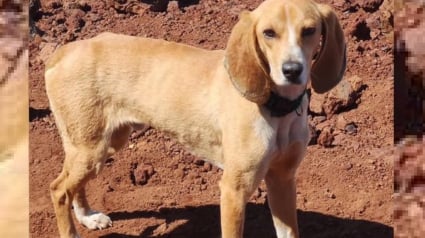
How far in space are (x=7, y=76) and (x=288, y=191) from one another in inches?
93.4

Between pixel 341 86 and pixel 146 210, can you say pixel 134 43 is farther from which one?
pixel 341 86

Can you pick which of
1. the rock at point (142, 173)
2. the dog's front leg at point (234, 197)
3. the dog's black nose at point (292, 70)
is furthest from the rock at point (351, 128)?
the dog's black nose at point (292, 70)

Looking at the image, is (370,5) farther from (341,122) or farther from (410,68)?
(410,68)

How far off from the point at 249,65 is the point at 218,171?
235 cm

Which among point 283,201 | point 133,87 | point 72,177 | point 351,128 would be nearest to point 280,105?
point 283,201

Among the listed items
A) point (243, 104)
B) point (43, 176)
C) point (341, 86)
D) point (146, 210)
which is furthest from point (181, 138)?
point (341, 86)

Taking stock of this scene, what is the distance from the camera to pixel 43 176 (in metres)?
6.40

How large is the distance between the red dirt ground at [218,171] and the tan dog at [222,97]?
28.8 inches

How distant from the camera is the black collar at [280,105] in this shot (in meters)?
4.16

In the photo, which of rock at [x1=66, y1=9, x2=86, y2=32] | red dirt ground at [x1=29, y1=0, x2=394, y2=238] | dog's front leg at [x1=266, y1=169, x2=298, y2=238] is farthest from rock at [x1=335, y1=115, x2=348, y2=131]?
rock at [x1=66, y1=9, x2=86, y2=32]

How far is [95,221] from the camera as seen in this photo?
18.7ft

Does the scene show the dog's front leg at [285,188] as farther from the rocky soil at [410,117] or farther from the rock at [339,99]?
the rock at [339,99]

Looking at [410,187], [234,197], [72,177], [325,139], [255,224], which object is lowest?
[255,224]

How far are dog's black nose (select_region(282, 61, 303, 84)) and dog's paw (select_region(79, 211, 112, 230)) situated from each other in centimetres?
243
